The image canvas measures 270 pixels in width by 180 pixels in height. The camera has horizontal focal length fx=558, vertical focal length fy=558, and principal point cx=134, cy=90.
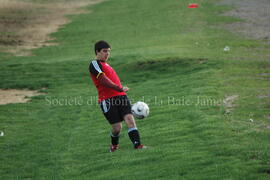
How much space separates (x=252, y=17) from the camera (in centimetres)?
3641

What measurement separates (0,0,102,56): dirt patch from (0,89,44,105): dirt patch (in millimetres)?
8538

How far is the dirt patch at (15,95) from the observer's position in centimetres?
1989

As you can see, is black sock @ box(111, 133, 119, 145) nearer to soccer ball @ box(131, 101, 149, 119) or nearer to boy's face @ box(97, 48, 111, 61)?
soccer ball @ box(131, 101, 149, 119)

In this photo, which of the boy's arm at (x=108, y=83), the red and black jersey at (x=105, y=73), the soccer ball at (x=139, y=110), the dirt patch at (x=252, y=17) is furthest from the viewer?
the dirt patch at (x=252, y=17)

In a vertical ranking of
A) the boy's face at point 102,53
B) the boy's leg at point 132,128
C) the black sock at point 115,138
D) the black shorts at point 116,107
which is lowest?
the black sock at point 115,138

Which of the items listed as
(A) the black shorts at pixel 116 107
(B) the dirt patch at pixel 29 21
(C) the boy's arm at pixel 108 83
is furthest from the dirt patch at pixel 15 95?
(C) the boy's arm at pixel 108 83

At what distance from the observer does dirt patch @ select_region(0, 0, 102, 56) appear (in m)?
33.2

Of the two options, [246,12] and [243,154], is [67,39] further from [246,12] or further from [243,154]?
[243,154]

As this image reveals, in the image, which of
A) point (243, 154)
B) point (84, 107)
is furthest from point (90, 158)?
point (84, 107)

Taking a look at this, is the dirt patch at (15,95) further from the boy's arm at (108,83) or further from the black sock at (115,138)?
the boy's arm at (108,83)

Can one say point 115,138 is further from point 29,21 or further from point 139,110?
point 29,21

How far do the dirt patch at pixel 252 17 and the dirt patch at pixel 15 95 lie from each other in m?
12.7

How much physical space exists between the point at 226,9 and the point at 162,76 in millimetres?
20871

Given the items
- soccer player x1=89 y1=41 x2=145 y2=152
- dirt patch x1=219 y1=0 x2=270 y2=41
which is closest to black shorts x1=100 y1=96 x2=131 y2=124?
soccer player x1=89 y1=41 x2=145 y2=152
